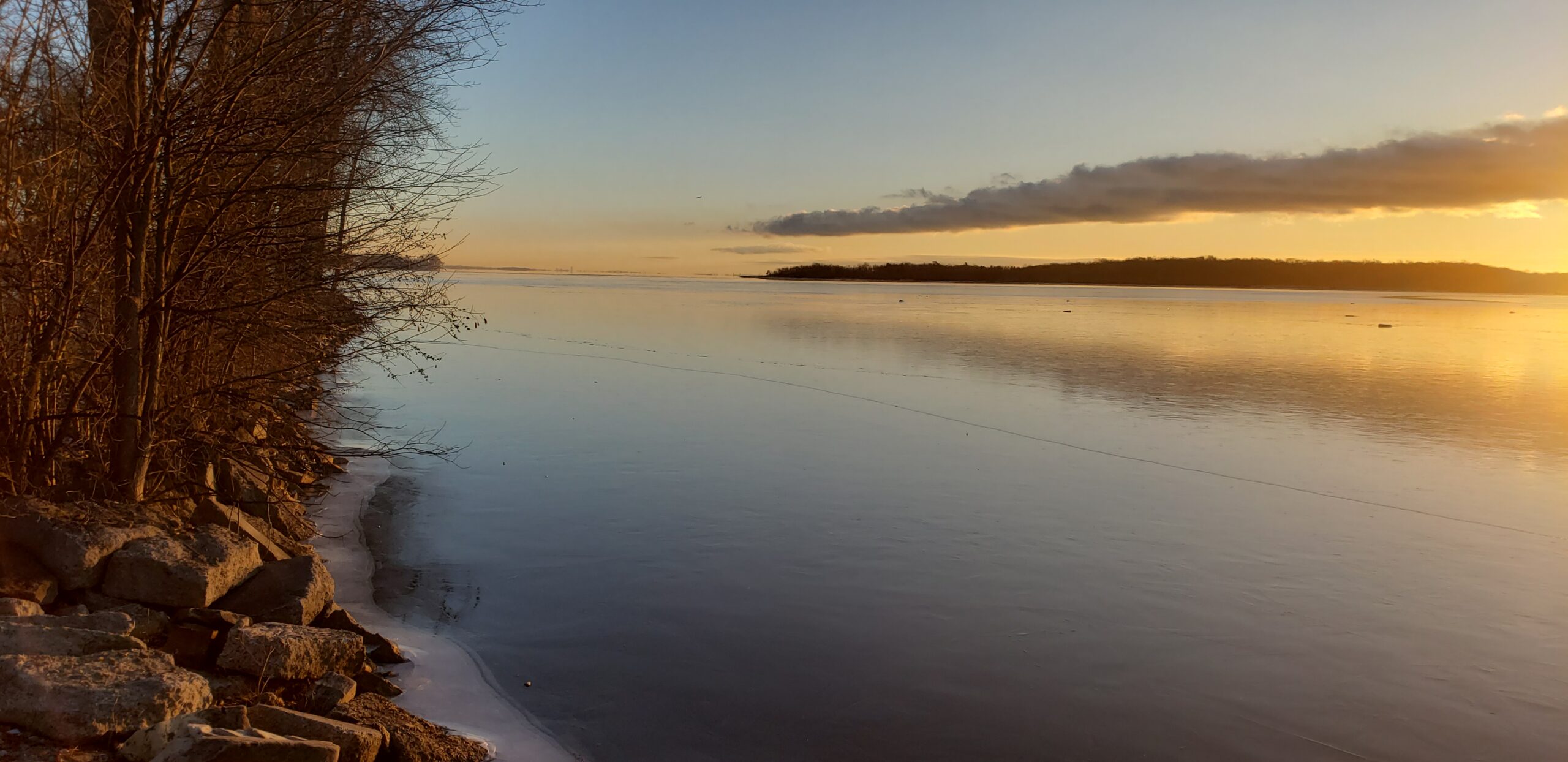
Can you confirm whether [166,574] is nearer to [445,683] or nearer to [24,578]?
[24,578]

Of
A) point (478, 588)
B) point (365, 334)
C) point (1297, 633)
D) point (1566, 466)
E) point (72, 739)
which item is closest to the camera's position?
point (72, 739)

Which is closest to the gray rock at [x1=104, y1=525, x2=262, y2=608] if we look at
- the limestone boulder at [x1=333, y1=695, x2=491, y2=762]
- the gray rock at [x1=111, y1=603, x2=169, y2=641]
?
Answer: the gray rock at [x1=111, y1=603, x2=169, y2=641]

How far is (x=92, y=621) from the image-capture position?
16.6 feet

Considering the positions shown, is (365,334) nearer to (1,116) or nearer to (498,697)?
(1,116)

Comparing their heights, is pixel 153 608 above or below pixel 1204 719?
above

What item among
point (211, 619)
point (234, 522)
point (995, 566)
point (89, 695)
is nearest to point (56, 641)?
point (89, 695)

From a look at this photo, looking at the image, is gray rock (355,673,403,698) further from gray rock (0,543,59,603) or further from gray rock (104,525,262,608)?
gray rock (0,543,59,603)

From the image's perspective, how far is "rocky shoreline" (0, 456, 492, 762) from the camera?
407 centimetres

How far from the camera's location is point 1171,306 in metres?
68.6

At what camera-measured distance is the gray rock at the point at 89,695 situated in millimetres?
4062

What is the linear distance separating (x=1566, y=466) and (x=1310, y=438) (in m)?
2.89

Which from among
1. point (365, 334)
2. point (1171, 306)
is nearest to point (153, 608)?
point (365, 334)

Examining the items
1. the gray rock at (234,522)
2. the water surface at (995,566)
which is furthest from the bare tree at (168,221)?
the water surface at (995,566)

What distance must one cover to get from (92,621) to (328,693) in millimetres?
1242
